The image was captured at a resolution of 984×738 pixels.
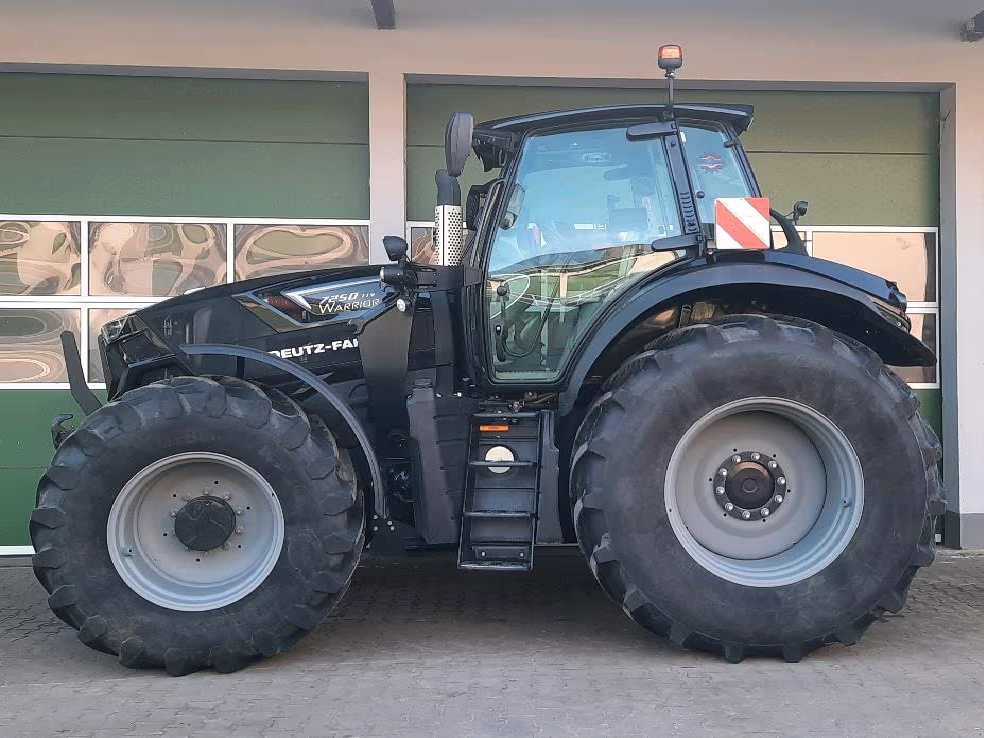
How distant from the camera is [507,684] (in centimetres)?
369

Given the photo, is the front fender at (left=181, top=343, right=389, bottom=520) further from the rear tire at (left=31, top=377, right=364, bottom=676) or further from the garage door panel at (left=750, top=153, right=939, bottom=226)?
the garage door panel at (left=750, top=153, right=939, bottom=226)

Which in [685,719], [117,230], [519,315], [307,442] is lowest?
[685,719]

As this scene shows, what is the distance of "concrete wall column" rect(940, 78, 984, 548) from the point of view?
6477 mm

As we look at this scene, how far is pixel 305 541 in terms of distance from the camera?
3895 mm

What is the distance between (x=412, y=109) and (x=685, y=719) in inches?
186

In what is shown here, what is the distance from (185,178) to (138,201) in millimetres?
366

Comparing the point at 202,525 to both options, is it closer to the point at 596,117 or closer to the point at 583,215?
the point at 583,215

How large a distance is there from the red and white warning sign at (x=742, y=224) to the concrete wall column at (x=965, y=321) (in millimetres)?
3095

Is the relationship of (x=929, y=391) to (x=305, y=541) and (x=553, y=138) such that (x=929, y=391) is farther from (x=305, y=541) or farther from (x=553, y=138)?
(x=305, y=541)

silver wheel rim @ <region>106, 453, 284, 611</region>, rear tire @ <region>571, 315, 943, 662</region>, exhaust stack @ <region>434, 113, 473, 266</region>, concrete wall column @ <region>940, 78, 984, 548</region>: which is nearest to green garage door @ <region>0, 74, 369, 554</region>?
exhaust stack @ <region>434, 113, 473, 266</region>

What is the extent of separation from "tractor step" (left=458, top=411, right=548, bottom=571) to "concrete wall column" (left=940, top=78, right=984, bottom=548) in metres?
3.78

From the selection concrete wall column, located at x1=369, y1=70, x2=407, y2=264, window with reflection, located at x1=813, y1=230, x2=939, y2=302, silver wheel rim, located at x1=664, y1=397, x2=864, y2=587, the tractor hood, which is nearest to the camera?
silver wheel rim, located at x1=664, y1=397, x2=864, y2=587

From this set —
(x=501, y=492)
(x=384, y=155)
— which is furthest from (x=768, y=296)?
(x=384, y=155)

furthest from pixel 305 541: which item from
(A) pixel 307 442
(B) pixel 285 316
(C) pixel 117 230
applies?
(C) pixel 117 230
